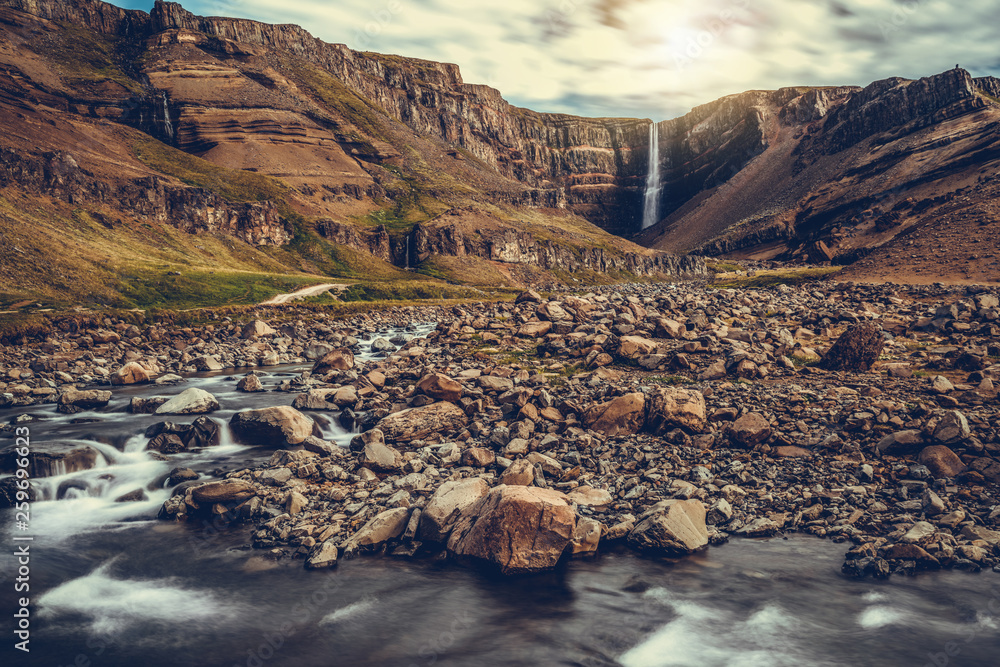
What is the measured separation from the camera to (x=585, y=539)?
1678cm

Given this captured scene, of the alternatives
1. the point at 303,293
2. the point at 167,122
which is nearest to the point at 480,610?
the point at 303,293

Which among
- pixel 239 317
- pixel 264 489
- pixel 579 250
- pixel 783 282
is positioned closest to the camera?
pixel 264 489

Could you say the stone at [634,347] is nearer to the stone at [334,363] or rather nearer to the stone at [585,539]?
the stone at [585,539]

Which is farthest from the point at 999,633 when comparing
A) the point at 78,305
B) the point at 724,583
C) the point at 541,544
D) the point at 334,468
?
the point at 78,305

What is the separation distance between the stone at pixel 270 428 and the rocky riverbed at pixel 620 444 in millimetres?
93

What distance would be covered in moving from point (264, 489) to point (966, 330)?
4525cm

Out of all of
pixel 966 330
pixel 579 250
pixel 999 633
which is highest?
pixel 579 250

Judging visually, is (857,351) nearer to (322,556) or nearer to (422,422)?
(422,422)

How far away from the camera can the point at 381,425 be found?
25.5m

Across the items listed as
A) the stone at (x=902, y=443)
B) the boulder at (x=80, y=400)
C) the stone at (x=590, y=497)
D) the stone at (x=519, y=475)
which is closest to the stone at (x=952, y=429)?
the stone at (x=902, y=443)

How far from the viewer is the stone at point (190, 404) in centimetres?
3078

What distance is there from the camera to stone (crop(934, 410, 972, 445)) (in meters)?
19.8

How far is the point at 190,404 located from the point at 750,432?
28.8 metres

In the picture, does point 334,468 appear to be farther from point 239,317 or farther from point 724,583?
point 239,317
